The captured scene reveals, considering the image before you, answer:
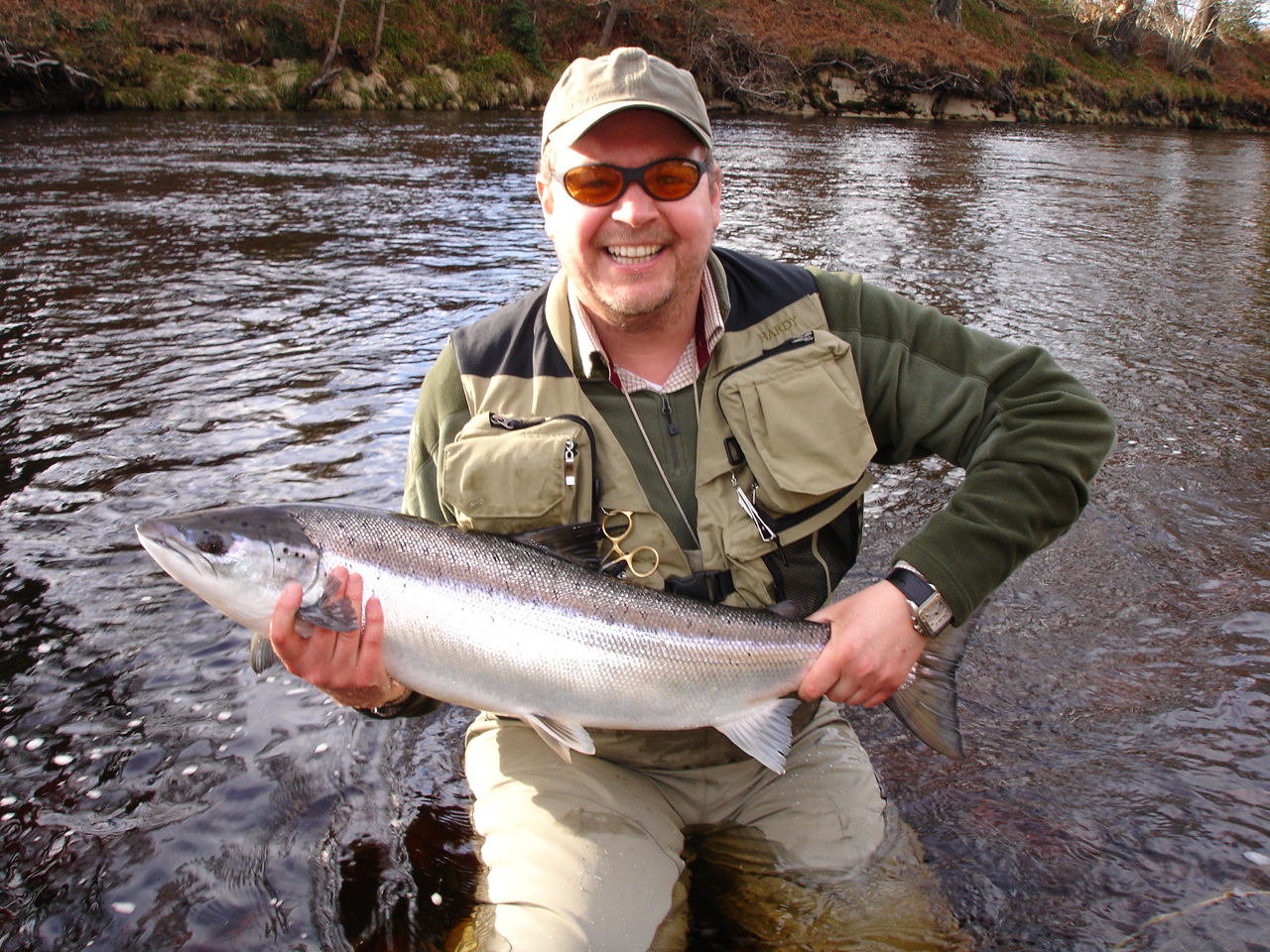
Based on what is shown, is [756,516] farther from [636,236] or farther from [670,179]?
[670,179]

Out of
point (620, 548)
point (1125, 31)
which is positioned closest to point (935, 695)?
point (620, 548)

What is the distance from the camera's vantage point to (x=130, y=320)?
804cm

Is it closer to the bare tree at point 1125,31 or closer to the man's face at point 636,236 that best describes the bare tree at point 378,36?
the man's face at point 636,236

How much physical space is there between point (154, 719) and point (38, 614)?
3.32 ft

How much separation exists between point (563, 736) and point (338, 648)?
620mm

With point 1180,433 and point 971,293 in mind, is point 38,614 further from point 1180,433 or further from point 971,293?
point 971,293

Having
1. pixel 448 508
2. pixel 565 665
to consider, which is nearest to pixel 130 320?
pixel 448 508

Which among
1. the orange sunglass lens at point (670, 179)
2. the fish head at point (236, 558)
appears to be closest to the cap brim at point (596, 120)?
the orange sunglass lens at point (670, 179)

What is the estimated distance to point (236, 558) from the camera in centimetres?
249

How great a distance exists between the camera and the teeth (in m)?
2.58

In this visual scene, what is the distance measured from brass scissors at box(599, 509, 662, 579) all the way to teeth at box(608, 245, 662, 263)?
0.69 m

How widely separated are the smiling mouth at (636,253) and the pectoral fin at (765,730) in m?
1.25

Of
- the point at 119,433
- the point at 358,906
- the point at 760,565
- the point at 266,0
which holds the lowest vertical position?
the point at 358,906

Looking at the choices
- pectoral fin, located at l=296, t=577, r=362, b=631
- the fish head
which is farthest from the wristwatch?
the fish head
